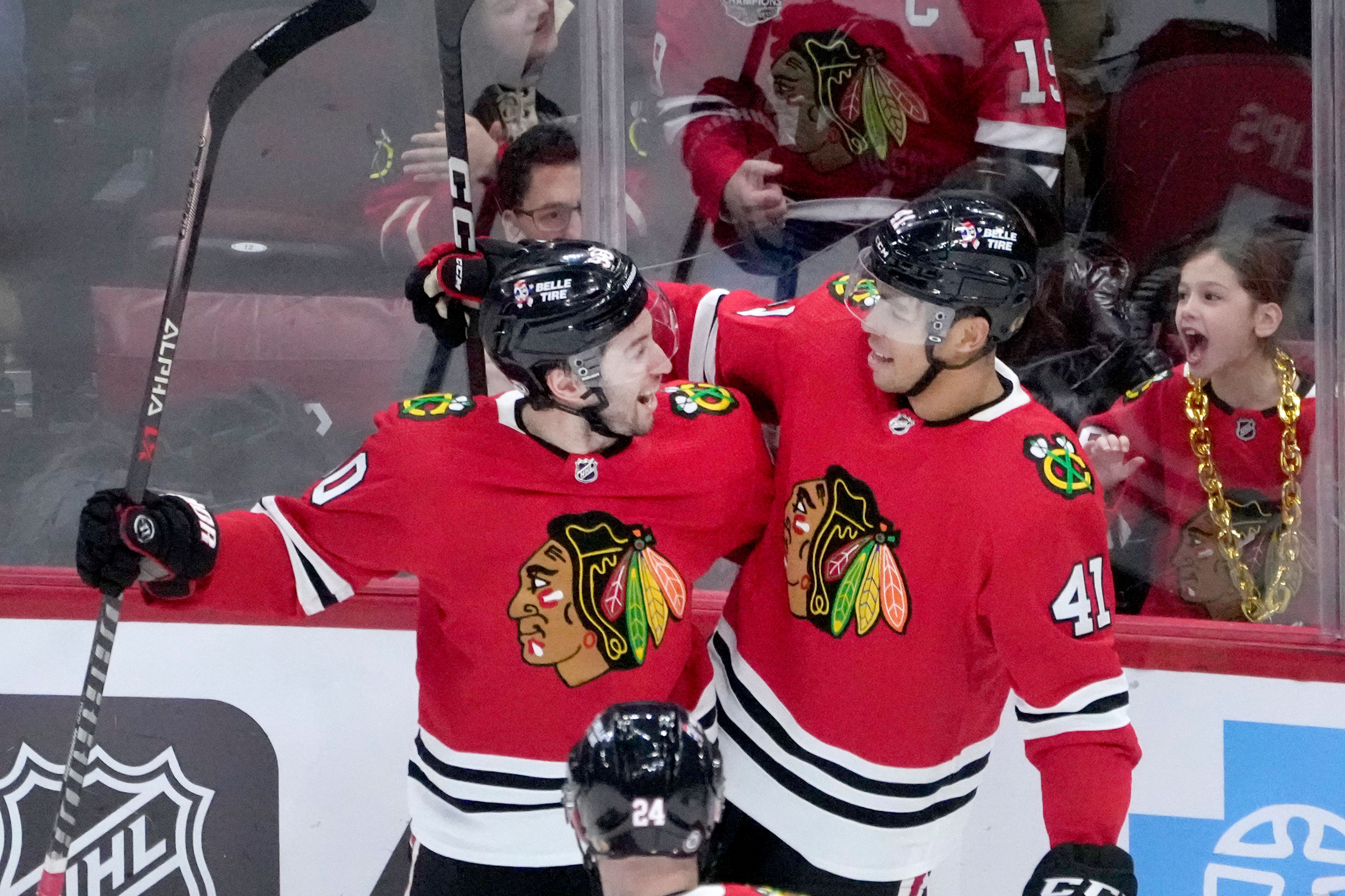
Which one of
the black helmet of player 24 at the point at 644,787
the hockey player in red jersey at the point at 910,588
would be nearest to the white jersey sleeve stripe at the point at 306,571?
the hockey player in red jersey at the point at 910,588

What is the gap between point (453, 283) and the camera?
193cm

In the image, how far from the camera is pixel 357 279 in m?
2.82

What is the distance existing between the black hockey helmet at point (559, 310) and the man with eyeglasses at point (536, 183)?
0.67 meters

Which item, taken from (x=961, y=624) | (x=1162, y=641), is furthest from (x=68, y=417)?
(x=1162, y=641)

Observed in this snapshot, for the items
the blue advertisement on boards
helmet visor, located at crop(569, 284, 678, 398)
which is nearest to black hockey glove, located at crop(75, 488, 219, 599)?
helmet visor, located at crop(569, 284, 678, 398)

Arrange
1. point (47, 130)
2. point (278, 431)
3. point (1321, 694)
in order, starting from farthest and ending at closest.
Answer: point (47, 130), point (278, 431), point (1321, 694)

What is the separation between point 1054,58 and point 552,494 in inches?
48.2

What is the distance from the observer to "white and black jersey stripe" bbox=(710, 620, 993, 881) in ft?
6.28

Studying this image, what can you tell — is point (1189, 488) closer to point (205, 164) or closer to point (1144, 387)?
point (1144, 387)

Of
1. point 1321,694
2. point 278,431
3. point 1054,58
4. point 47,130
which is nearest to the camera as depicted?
point 1321,694

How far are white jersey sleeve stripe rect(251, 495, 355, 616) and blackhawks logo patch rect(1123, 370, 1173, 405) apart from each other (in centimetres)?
129

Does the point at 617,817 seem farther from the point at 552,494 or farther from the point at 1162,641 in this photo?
the point at 1162,641

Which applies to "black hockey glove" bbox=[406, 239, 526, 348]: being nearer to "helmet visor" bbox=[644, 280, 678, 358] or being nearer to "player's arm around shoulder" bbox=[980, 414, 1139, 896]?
"helmet visor" bbox=[644, 280, 678, 358]

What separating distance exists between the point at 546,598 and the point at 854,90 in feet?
3.63
